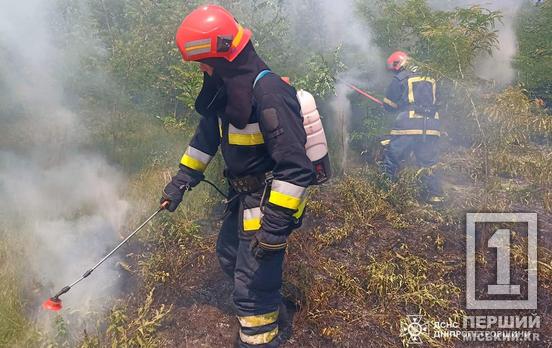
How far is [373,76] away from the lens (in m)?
7.62

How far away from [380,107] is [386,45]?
1183 millimetres

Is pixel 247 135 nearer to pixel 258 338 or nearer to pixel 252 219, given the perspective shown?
pixel 252 219

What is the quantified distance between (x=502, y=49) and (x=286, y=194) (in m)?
7.50

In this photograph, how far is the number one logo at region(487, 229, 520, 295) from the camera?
3.68 m

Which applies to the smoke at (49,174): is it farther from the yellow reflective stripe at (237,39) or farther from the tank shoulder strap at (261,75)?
the yellow reflective stripe at (237,39)

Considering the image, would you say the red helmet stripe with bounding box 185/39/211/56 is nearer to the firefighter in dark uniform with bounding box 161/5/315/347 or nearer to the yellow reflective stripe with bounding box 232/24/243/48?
the firefighter in dark uniform with bounding box 161/5/315/347

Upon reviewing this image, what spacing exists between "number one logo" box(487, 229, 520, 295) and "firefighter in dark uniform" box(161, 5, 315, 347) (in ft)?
6.42

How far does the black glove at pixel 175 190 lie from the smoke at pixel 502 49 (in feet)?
15.6

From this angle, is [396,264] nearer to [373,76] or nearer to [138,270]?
[138,270]

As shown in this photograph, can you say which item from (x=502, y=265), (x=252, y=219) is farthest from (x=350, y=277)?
(x=502, y=265)

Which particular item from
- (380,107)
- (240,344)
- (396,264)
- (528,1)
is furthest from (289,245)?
(528,1)

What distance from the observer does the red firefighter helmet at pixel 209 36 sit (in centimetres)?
257

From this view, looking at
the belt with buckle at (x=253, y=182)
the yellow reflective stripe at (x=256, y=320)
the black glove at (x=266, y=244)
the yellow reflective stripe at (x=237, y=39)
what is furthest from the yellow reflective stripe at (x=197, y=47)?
the yellow reflective stripe at (x=256, y=320)

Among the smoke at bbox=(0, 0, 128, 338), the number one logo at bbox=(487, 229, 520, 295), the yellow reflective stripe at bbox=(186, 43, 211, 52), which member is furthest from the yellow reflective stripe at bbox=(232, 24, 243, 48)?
the number one logo at bbox=(487, 229, 520, 295)
